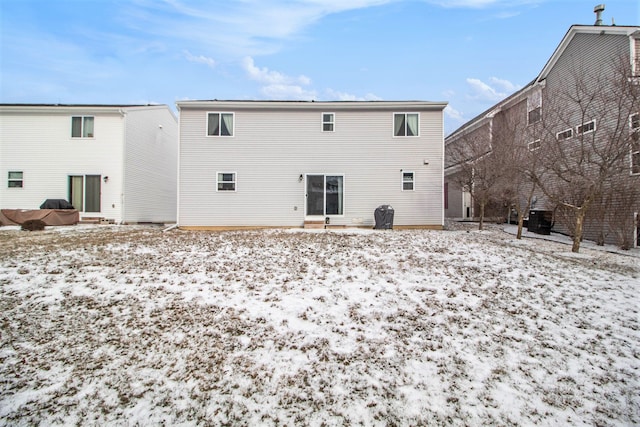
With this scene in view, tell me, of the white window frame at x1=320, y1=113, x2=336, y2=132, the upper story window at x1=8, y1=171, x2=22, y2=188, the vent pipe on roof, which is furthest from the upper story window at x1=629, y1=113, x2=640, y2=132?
the upper story window at x1=8, y1=171, x2=22, y2=188

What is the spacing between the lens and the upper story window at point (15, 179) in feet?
48.2

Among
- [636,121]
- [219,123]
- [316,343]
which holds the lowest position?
[316,343]

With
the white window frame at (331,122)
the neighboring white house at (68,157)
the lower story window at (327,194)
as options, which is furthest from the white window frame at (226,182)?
the neighboring white house at (68,157)

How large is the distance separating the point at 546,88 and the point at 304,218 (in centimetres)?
1158

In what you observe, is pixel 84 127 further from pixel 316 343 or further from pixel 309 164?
pixel 316 343

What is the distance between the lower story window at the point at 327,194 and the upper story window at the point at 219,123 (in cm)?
409

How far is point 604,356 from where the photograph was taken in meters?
3.58

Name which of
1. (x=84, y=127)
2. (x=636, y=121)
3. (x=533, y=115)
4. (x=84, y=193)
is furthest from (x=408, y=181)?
(x=84, y=127)

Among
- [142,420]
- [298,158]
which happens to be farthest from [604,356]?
[298,158]

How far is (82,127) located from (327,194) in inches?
465

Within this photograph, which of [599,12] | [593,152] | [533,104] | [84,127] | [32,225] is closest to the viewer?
[593,152]

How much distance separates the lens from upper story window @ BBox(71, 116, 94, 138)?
1488cm

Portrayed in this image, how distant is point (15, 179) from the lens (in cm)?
1469

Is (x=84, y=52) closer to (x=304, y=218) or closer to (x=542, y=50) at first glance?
(x=304, y=218)
